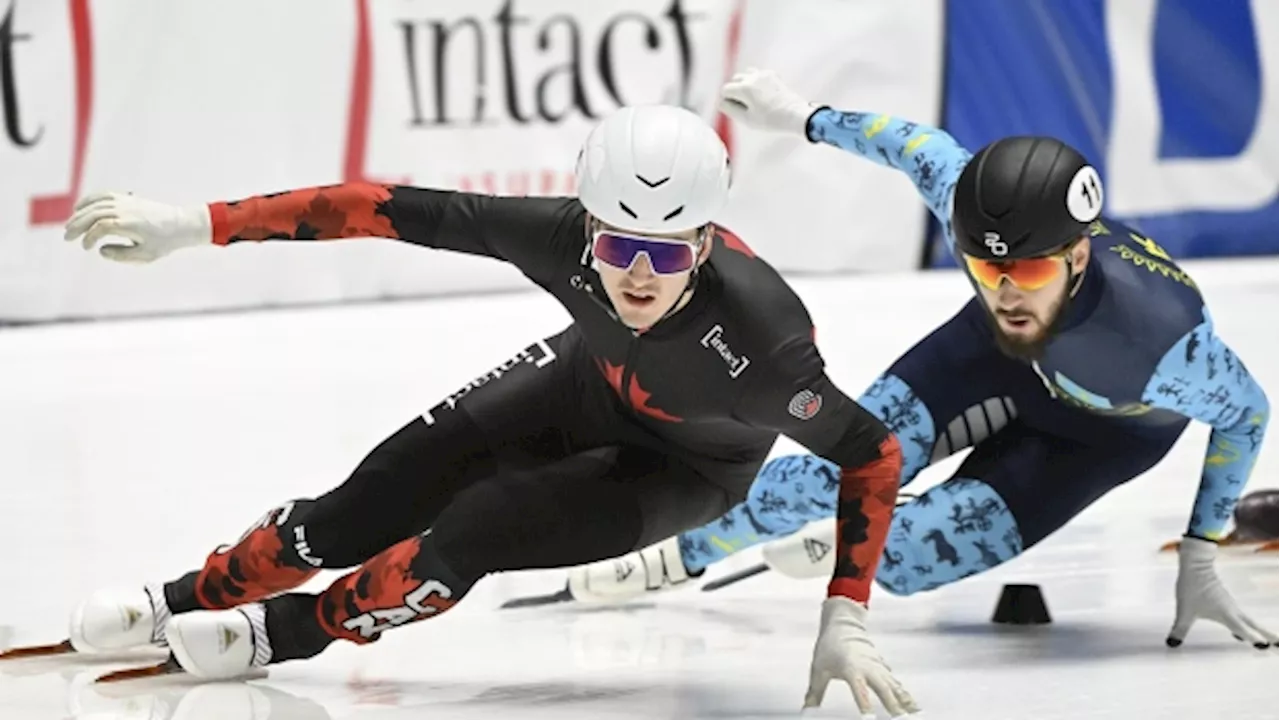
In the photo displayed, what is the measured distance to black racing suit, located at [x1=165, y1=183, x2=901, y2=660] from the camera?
3258mm

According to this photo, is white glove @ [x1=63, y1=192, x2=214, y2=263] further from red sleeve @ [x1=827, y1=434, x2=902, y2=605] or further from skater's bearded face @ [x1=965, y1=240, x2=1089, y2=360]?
skater's bearded face @ [x1=965, y1=240, x2=1089, y2=360]

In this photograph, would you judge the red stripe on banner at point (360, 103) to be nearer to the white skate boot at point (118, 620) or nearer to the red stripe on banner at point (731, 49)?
the red stripe on banner at point (731, 49)

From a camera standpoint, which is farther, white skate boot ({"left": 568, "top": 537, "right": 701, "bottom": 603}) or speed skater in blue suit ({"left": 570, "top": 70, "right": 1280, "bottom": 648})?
white skate boot ({"left": 568, "top": 537, "right": 701, "bottom": 603})

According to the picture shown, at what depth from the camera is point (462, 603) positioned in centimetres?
412

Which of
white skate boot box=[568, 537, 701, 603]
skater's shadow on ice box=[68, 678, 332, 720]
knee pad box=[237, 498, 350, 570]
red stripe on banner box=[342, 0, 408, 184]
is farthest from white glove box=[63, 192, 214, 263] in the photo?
red stripe on banner box=[342, 0, 408, 184]

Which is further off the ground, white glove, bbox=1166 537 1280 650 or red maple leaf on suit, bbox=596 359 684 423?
red maple leaf on suit, bbox=596 359 684 423

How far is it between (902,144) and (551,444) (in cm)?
103

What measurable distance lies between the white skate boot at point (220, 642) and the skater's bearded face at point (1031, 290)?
144 cm

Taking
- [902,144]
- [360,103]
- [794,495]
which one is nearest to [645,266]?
[794,495]

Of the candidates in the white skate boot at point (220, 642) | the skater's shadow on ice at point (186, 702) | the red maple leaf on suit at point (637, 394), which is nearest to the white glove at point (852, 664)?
the red maple leaf on suit at point (637, 394)

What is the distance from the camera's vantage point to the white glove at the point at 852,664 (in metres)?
3.09

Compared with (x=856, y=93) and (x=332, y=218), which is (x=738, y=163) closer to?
(x=856, y=93)

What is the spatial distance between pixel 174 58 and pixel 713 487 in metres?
4.52

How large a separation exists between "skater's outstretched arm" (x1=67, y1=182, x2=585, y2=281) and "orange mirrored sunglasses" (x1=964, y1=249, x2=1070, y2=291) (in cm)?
75
